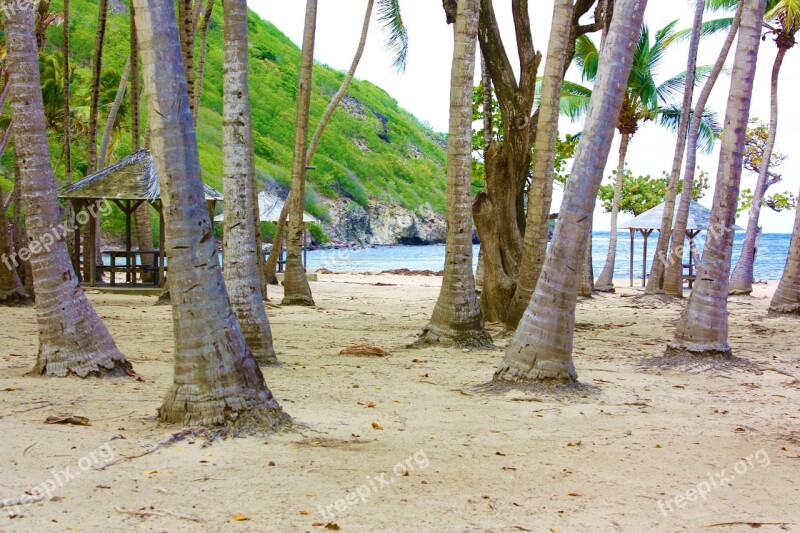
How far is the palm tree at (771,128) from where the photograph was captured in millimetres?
20562

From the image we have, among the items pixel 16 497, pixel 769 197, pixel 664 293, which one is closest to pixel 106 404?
pixel 16 497

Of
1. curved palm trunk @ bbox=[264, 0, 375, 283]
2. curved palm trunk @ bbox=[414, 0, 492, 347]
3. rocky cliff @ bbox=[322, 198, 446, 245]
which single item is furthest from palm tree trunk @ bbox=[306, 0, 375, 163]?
rocky cliff @ bbox=[322, 198, 446, 245]

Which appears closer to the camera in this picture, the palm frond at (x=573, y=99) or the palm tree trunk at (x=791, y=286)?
the palm tree trunk at (x=791, y=286)

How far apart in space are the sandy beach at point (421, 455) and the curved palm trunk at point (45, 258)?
0.26m

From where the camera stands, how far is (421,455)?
5438mm

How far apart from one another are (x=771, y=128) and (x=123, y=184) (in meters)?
16.1

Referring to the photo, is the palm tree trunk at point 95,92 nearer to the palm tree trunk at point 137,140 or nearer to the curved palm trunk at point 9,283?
the palm tree trunk at point 137,140

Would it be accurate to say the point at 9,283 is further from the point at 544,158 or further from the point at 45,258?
the point at 544,158

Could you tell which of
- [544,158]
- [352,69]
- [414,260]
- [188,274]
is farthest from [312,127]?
[188,274]

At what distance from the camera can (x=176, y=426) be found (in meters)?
5.59

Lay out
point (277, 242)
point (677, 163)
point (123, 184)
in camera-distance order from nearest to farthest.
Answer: point (123, 184)
point (677, 163)
point (277, 242)

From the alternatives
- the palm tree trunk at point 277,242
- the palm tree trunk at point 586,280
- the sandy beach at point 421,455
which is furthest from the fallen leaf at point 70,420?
the palm tree trunk at point 586,280

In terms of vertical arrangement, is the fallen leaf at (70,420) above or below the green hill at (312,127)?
below

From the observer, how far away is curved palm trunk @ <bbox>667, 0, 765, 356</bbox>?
9000 mm
